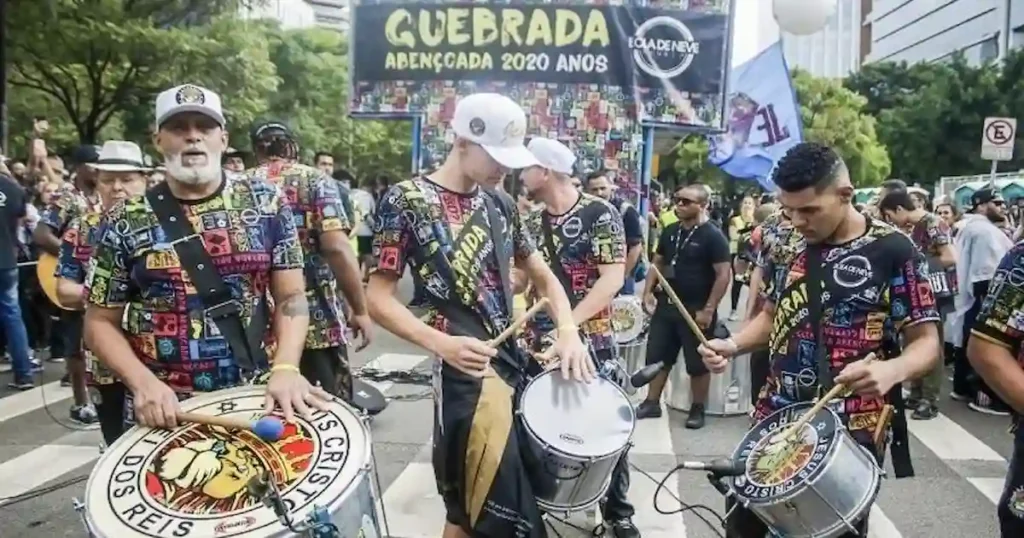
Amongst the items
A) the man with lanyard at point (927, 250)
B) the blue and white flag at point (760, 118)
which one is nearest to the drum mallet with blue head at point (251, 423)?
the man with lanyard at point (927, 250)

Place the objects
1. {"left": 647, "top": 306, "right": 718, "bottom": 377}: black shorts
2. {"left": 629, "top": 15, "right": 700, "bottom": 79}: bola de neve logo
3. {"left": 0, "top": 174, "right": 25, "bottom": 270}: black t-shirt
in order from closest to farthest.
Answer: {"left": 647, "top": 306, "right": 718, "bottom": 377}: black shorts, {"left": 0, "top": 174, "right": 25, "bottom": 270}: black t-shirt, {"left": 629, "top": 15, "right": 700, "bottom": 79}: bola de neve logo

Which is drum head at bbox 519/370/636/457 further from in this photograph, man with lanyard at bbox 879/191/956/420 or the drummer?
man with lanyard at bbox 879/191/956/420

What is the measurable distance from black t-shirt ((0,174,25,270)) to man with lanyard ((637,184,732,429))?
5208mm

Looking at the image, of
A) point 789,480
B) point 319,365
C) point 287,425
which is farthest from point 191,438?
point 319,365

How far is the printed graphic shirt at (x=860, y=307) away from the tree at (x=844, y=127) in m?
48.8

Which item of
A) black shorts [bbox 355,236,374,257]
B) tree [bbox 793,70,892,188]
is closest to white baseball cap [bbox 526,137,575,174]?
black shorts [bbox 355,236,374,257]

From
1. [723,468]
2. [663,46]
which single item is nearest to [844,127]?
[663,46]

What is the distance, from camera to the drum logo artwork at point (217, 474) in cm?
260

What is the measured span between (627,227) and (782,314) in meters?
4.75

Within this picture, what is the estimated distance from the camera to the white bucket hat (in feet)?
18.3

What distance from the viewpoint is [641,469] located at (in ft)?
22.4

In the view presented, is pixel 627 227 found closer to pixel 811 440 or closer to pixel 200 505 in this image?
pixel 811 440

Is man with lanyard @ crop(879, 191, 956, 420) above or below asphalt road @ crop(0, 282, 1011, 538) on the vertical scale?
above

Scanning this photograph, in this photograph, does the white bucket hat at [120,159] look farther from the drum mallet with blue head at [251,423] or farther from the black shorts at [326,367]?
the drum mallet with blue head at [251,423]
